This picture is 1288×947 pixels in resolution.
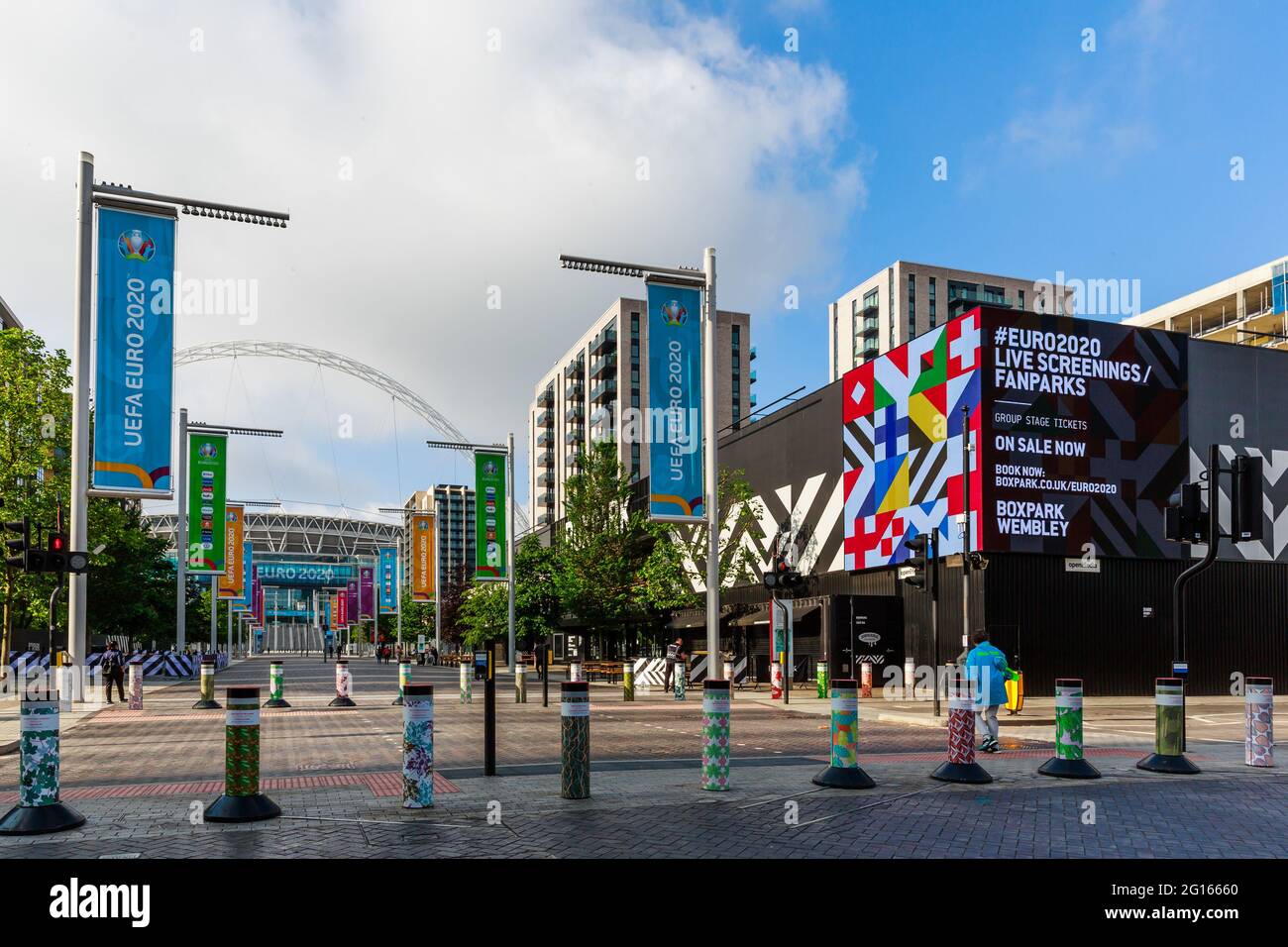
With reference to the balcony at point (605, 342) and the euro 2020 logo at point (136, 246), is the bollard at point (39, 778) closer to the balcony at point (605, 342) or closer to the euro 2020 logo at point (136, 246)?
the euro 2020 logo at point (136, 246)

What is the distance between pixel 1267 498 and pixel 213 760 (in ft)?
116

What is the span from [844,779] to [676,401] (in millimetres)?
12037

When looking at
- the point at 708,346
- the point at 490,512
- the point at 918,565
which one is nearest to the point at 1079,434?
the point at 918,565

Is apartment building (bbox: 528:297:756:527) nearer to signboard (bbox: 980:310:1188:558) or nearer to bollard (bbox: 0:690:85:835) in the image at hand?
signboard (bbox: 980:310:1188:558)

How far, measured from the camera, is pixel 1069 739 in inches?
536

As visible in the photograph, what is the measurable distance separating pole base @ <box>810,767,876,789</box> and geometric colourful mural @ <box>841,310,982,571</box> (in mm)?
21752

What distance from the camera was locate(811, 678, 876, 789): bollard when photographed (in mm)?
12062

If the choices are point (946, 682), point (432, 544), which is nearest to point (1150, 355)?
point (946, 682)

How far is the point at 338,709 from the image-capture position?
27156mm

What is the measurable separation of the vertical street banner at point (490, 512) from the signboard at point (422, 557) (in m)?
16.5

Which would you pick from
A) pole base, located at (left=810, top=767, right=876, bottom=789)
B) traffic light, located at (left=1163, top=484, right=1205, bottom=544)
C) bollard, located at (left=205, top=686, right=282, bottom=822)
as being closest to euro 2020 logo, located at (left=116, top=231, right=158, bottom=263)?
bollard, located at (left=205, top=686, right=282, bottom=822)

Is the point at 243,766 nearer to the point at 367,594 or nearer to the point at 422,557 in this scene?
the point at 422,557

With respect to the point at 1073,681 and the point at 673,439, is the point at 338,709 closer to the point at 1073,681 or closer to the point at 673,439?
the point at 673,439
